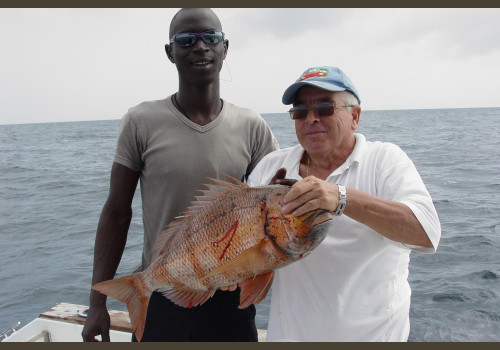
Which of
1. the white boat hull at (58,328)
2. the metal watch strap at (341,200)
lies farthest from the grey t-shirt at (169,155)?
the white boat hull at (58,328)

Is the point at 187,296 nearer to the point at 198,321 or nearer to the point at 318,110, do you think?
the point at 198,321

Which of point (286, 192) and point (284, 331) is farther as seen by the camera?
point (284, 331)

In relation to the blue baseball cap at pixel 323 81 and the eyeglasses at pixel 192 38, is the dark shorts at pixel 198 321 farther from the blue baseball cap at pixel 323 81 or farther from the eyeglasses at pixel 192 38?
the eyeglasses at pixel 192 38

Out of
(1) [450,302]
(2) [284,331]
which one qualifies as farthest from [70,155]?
(2) [284,331]

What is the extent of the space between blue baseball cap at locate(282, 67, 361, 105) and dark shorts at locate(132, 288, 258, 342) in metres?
1.48

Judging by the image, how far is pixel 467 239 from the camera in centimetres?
866

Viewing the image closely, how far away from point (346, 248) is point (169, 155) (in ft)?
4.20

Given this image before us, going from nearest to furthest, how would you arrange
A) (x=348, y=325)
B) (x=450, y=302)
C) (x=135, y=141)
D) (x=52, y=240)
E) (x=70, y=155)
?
(x=348, y=325) → (x=135, y=141) → (x=450, y=302) → (x=52, y=240) → (x=70, y=155)

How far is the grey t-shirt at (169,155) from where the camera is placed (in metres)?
2.84

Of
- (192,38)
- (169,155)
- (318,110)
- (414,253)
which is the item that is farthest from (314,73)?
(414,253)

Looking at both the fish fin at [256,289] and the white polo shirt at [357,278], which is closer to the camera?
the fish fin at [256,289]

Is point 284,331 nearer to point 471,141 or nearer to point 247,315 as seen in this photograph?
point 247,315

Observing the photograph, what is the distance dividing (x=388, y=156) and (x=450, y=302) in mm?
4931

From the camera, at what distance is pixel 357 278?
2420 mm
